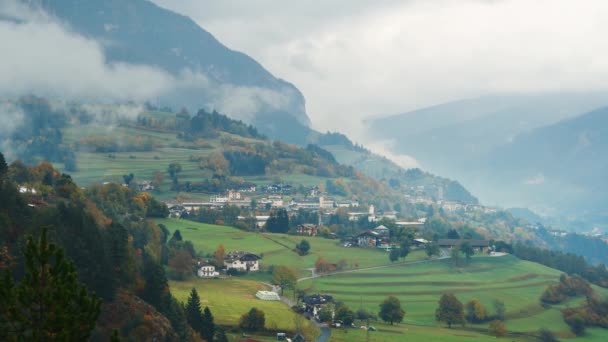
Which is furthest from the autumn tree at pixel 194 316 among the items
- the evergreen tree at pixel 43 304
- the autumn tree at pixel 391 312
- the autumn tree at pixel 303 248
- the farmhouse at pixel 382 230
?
the farmhouse at pixel 382 230

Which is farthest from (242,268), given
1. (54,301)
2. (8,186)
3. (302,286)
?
(54,301)

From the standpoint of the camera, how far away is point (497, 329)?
6975 cm

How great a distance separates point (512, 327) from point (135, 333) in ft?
131

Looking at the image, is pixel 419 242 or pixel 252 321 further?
pixel 419 242

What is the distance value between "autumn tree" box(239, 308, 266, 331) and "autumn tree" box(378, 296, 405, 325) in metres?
13.9

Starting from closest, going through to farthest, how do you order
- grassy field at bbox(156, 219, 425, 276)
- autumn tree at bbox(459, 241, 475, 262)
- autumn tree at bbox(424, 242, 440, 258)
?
grassy field at bbox(156, 219, 425, 276), autumn tree at bbox(459, 241, 475, 262), autumn tree at bbox(424, 242, 440, 258)

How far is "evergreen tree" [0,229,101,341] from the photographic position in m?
22.5

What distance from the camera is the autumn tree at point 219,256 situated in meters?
88.2

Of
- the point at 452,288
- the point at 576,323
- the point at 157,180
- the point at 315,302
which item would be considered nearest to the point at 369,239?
the point at 452,288

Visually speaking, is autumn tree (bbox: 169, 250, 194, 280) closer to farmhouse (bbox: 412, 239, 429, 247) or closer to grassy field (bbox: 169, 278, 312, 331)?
grassy field (bbox: 169, 278, 312, 331)

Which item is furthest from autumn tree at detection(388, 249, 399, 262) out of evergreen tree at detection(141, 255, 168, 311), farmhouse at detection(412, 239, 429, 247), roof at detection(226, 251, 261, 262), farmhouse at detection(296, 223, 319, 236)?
evergreen tree at detection(141, 255, 168, 311)

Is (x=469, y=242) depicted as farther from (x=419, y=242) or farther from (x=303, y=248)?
(x=303, y=248)

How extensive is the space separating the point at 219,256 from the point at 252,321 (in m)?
29.5

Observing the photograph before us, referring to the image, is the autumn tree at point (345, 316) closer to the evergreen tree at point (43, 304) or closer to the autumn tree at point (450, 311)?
the autumn tree at point (450, 311)
